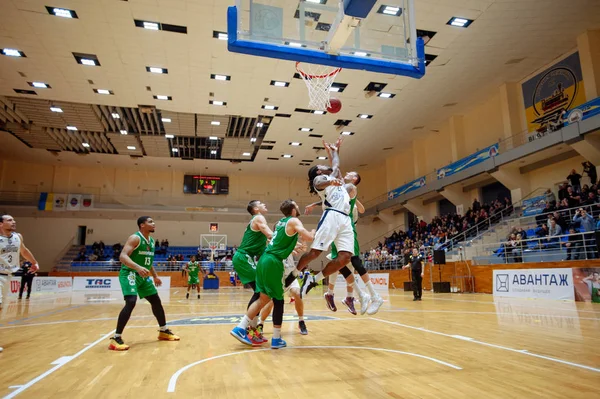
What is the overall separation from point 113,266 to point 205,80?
1633 centimetres

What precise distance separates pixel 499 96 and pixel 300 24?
1707 cm

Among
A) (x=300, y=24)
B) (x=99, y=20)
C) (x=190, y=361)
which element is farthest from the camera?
(x=99, y=20)

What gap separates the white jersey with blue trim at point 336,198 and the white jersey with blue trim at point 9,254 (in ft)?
13.7

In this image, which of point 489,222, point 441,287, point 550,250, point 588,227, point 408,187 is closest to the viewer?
point 588,227

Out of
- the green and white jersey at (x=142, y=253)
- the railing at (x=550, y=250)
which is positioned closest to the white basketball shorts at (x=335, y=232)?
the green and white jersey at (x=142, y=253)

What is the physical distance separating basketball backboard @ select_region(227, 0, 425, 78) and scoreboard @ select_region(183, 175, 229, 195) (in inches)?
1050

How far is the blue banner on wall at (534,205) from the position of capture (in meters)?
16.9

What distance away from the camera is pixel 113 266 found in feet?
88.0

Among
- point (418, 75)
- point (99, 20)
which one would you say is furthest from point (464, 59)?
point (99, 20)

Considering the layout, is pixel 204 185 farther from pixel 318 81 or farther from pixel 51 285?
pixel 318 81

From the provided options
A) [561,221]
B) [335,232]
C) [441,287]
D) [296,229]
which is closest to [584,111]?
[561,221]

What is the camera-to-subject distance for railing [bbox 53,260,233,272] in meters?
26.5

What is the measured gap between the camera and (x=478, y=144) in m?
21.6

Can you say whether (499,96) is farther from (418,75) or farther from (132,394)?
(132,394)
